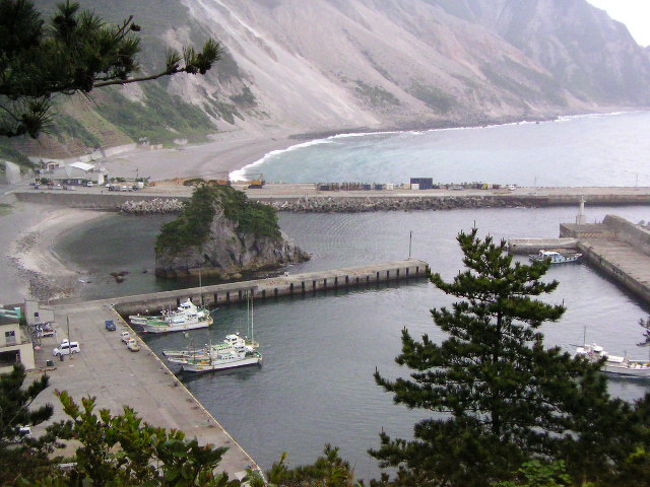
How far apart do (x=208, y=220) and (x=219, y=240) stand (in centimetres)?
123

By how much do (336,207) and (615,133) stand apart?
9859 centimetres

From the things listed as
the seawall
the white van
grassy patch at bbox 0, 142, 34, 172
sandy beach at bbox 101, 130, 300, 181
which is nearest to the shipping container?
the seawall

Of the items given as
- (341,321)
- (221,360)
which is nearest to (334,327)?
(341,321)

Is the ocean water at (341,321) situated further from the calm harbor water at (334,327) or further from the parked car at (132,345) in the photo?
the parked car at (132,345)

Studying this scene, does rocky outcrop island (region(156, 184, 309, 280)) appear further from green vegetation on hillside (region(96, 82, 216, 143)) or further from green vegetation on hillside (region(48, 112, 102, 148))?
green vegetation on hillside (region(96, 82, 216, 143))

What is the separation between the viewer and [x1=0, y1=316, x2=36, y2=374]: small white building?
2469 cm

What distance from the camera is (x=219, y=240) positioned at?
41.2 metres

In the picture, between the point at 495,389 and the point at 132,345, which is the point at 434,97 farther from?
the point at 495,389

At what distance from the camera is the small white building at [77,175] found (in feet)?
210

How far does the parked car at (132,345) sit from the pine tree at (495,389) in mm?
14730

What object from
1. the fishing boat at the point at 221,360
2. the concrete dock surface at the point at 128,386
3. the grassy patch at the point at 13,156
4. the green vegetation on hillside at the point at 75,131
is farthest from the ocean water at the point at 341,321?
the green vegetation on hillside at the point at 75,131

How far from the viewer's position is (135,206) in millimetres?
58000

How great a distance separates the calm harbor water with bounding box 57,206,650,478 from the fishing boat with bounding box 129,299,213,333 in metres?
0.47

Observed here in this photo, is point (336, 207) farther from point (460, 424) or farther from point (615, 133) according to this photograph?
point (615, 133)
